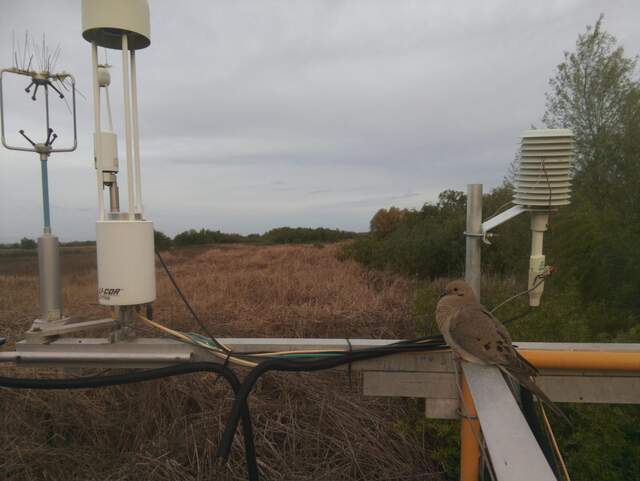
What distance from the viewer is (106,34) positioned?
1651 mm

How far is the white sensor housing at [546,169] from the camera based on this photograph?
80.2 inches

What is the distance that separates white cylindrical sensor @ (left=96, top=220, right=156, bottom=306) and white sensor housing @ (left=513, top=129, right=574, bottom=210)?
1787 mm

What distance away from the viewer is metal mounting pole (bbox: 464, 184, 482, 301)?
2.07m

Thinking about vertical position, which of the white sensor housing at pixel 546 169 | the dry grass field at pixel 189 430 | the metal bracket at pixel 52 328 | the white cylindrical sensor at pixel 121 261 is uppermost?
the white sensor housing at pixel 546 169

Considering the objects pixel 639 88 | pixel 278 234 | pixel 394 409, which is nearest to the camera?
pixel 394 409

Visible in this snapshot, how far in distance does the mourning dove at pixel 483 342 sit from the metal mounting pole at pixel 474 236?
1.87ft

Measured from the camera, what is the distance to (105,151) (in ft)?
5.45

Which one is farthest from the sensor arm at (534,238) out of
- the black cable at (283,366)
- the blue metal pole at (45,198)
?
the blue metal pole at (45,198)

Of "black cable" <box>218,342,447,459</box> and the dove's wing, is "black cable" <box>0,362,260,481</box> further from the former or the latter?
the dove's wing

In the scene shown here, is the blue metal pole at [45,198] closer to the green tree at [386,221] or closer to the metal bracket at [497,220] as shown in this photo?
the metal bracket at [497,220]

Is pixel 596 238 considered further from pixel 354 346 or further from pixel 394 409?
pixel 354 346

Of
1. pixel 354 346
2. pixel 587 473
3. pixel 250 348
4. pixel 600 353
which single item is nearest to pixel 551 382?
pixel 600 353

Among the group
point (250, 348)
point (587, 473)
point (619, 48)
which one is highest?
point (619, 48)

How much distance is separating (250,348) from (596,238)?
634 centimetres
